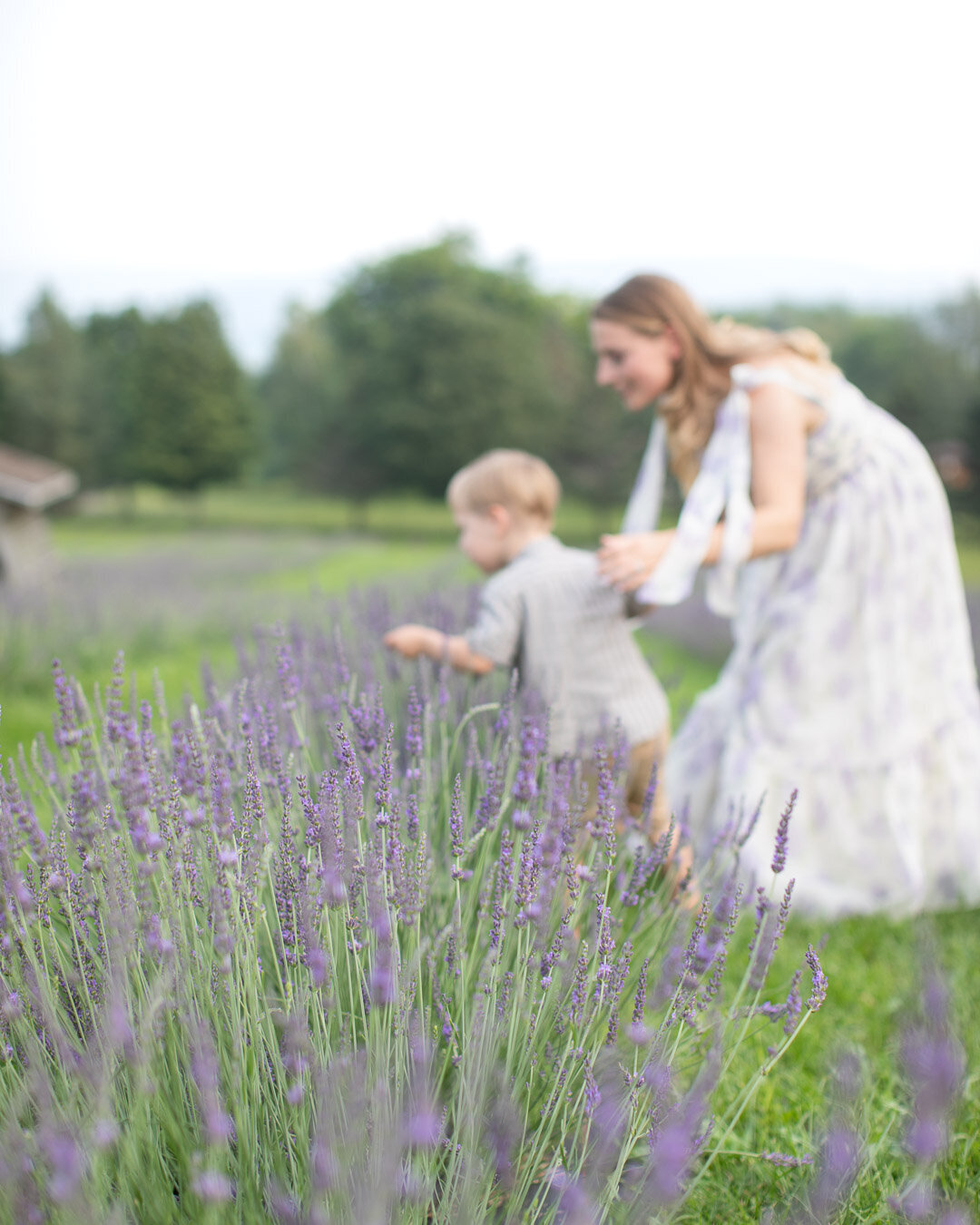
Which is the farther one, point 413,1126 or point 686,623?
point 686,623

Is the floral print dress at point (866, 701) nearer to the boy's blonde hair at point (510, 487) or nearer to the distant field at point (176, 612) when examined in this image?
the distant field at point (176, 612)

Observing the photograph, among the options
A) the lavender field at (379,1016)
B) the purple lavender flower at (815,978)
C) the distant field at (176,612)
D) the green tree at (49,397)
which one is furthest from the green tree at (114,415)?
the purple lavender flower at (815,978)

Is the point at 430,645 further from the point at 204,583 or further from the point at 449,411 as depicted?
the point at 449,411

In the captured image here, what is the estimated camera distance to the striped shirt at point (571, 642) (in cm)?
237

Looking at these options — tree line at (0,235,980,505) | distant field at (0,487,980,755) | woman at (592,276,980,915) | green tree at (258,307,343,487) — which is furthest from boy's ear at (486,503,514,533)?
green tree at (258,307,343,487)

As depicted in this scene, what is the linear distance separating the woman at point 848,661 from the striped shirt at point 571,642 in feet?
1.54

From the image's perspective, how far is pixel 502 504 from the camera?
2.58m

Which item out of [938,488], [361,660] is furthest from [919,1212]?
[938,488]

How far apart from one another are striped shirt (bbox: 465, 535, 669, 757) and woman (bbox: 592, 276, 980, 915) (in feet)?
1.54

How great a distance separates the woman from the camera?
2850mm

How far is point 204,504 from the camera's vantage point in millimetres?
36688

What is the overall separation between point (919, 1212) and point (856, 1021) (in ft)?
5.96

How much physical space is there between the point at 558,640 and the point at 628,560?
30 centimetres

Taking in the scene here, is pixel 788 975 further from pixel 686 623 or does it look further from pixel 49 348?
pixel 49 348
